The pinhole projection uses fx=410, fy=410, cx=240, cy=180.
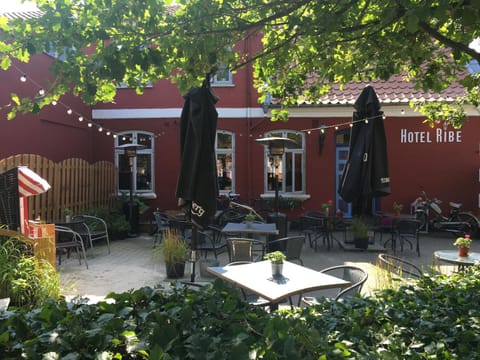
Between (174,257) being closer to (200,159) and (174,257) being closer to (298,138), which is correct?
(200,159)

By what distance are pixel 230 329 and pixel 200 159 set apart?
8.47ft

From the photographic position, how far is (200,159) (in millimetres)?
4270

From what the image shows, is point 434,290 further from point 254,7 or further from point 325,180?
point 325,180

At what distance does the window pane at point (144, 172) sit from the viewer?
12.7m

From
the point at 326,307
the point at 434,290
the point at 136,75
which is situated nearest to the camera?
the point at 326,307

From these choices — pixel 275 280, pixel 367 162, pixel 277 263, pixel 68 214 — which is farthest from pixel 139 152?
pixel 275 280

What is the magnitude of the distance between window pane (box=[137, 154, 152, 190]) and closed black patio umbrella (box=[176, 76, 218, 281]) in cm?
858

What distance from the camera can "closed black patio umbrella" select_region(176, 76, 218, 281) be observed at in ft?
13.9

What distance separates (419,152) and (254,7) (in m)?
9.69

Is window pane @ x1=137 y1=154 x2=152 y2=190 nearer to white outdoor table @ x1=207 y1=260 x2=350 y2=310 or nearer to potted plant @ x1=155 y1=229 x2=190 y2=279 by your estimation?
potted plant @ x1=155 y1=229 x2=190 y2=279

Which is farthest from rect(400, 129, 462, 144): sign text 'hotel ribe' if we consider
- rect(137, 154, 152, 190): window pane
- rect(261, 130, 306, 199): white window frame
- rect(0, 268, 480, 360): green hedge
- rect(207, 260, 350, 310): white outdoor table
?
rect(0, 268, 480, 360): green hedge

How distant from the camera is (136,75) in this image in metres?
4.23

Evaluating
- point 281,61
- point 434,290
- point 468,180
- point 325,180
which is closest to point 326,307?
point 434,290

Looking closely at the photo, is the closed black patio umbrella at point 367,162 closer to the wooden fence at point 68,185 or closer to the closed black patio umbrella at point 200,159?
the closed black patio umbrella at point 200,159
